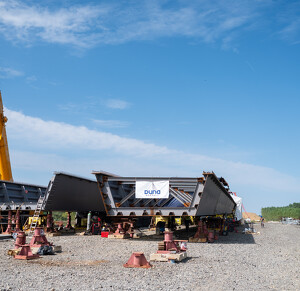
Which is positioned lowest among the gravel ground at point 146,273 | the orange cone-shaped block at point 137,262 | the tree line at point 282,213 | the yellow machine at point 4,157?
the gravel ground at point 146,273

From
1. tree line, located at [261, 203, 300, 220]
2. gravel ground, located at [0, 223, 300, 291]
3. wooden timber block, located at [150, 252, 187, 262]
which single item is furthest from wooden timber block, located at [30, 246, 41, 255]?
tree line, located at [261, 203, 300, 220]

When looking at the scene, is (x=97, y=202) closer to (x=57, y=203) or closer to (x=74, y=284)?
(x=57, y=203)

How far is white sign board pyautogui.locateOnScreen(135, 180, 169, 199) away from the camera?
19891mm

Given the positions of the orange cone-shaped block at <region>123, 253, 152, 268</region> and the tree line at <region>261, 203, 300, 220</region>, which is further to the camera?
the tree line at <region>261, 203, 300, 220</region>

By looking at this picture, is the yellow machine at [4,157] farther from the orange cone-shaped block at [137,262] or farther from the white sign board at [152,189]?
the orange cone-shaped block at [137,262]

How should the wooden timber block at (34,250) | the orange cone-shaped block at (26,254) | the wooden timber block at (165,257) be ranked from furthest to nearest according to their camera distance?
1. the wooden timber block at (34,250)
2. the orange cone-shaped block at (26,254)
3. the wooden timber block at (165,257)

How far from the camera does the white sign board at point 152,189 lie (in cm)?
1989

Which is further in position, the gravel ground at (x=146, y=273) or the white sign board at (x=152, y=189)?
the white sign board at (x=152, y=189)

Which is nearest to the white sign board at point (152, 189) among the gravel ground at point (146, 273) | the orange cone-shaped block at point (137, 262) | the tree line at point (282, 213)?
the gravel ground at point (146, 273)

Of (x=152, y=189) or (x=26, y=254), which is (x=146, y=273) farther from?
(x=152, y=189)

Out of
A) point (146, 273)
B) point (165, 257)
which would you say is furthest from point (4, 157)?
point (146, 273)

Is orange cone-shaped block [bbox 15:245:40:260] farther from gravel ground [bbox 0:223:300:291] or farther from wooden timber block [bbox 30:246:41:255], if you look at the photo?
wooden timber block [bbox 30:246:41:255]

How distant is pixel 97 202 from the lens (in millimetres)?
30953

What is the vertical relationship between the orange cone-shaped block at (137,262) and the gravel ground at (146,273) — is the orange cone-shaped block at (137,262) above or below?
above
